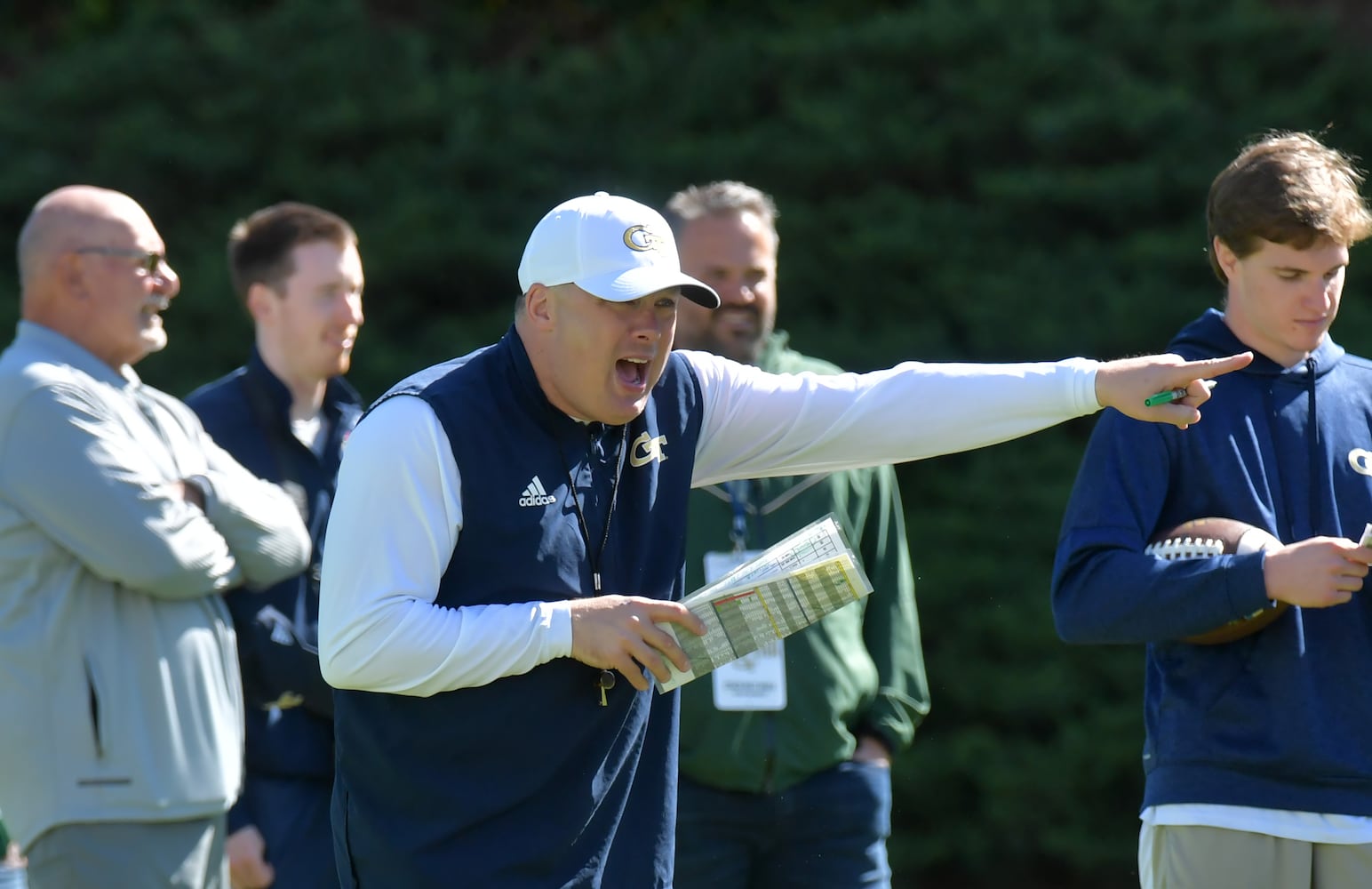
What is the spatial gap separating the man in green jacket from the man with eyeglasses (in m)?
1.29

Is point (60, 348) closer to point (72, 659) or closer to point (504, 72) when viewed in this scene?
point (72, 659)

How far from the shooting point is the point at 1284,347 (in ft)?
12.9

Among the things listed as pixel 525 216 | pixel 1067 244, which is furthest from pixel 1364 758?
pixel 525 216

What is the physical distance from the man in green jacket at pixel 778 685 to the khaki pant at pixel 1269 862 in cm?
116

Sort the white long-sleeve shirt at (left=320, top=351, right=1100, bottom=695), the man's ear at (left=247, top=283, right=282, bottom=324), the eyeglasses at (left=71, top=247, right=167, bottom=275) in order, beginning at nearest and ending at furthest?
1. the white long-sleeve shirt at (left=320, top=351, right=1100, bottom=695)
2. the eyeglasses at (left=71, top=247, right=167, bottom=275)
3. the man's ear at (left=247, top=283, right=282, bottom=324)

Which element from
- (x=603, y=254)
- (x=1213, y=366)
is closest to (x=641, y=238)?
(x=603, y=254)

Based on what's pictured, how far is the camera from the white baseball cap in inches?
131

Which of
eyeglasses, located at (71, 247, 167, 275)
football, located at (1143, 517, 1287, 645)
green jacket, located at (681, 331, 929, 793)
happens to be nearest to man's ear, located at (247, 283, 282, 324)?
eyeglasses, located at (71, 247, 167, 275)

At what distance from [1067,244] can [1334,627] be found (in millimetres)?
5061

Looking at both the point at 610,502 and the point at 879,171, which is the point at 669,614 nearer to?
the point at 610,502

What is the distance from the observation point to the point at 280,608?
4.91m

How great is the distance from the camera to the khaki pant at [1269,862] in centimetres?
369

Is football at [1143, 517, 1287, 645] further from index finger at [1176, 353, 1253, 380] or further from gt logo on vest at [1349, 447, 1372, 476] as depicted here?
index finger at [1176, 353, 1253, 380]

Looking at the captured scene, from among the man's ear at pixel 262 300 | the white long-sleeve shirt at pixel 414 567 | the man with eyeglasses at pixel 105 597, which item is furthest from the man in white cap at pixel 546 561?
the man's ear at pixel 262 300
